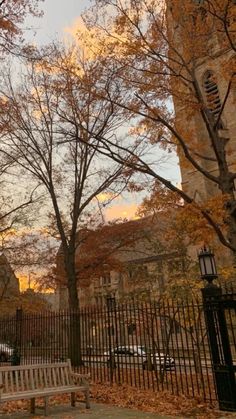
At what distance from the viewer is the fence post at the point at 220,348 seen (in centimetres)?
845

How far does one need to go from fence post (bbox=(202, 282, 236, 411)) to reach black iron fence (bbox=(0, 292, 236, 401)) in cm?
248

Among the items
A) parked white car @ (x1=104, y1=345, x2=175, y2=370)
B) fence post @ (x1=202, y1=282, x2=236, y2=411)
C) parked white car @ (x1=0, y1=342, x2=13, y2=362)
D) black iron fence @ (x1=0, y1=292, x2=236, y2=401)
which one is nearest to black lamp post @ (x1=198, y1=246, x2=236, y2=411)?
fence post @ (x1=202, y1=282, x2=236, y2=411)

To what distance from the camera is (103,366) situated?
1378 cm

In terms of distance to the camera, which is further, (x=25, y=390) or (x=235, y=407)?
(x=25, y=390)

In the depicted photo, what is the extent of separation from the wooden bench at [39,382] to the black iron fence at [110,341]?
2526mm

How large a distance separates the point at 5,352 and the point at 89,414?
11.8m

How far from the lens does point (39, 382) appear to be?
9.49 metres

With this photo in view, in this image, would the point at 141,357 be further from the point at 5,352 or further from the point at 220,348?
the point at 5,352

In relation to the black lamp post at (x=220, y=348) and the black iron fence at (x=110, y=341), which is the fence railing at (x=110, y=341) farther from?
the black lamp post at (x=220, y=348)

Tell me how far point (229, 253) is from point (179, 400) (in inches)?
826

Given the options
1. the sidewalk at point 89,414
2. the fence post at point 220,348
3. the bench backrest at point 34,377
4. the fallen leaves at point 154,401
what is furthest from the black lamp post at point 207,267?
the bench backrest at point 34,377

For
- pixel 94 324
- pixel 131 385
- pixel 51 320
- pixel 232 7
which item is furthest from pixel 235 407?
pixel 232 7

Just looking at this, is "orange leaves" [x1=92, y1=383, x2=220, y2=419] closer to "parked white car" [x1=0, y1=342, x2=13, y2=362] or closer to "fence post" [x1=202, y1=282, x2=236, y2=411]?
"fence post" [x1=202, y1=282, x2=236, y2=411]

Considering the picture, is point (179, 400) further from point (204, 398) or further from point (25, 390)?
point (25, 390)
